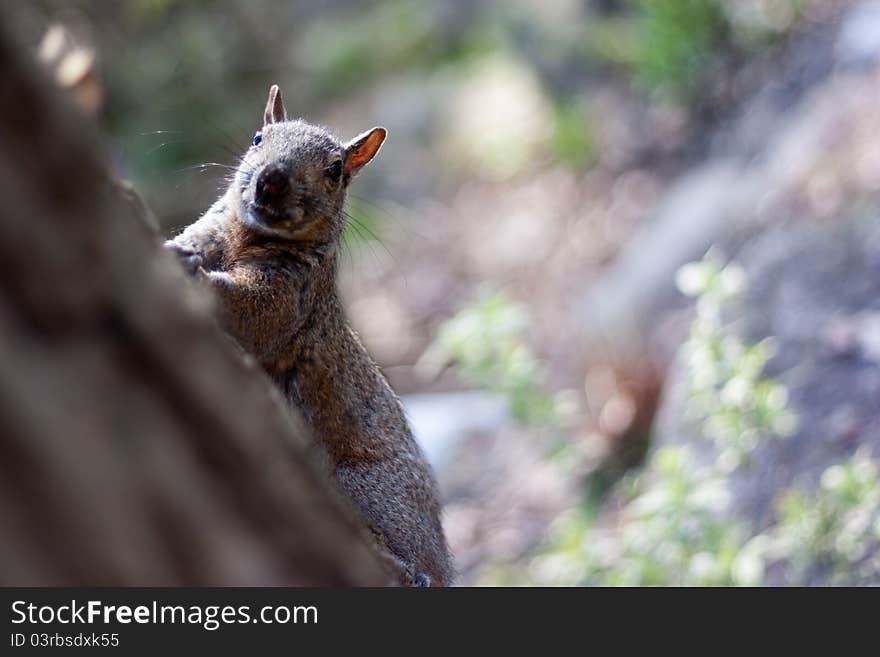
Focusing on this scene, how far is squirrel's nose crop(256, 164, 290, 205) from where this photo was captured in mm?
3529

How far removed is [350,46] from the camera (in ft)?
51.4

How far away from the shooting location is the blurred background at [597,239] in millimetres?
4691

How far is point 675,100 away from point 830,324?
17.6 ft

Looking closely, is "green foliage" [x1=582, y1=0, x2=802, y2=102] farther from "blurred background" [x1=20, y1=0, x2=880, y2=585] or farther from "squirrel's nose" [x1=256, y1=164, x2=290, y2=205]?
"squirrel's nose" [x1=256, y1=164, x2=290, y2=205]

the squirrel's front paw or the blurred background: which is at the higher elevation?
the blurred background

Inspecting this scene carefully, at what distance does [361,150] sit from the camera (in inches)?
162

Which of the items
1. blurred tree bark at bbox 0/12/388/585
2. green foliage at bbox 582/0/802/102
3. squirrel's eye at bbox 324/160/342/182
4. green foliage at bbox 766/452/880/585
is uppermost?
green foliage at bbox 582/0/802/102

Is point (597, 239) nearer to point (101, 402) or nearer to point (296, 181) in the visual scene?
point (296, 181)

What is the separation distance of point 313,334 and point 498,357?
195cm

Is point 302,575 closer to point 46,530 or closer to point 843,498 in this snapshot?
point 46,530

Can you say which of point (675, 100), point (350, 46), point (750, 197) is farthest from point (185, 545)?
point (350, 46)

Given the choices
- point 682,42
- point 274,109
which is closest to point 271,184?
point 274,109

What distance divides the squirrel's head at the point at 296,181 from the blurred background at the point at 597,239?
42 cm

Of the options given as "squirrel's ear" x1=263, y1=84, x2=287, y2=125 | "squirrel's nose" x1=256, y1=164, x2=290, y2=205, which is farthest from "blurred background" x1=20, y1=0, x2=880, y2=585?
"squirrel's nose" x1=256, y1=164, x2=290, y2=205
